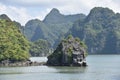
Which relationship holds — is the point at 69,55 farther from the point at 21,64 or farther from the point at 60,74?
the point at 60,74

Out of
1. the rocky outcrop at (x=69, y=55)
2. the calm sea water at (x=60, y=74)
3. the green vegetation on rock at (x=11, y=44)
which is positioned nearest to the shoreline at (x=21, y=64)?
the green vegetation on rock at (x=11, y=44)

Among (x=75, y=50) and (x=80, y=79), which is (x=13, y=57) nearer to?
(x=75, y=50)

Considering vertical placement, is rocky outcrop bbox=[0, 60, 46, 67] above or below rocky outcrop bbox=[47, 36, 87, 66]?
below

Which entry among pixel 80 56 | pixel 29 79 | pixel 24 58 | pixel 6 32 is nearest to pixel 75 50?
pixel 80 56

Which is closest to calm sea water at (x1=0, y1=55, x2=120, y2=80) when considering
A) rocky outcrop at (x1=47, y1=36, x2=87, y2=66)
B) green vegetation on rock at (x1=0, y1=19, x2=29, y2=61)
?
rocky outcrop at (x1=47, y1=36, x2=87, y2=66)

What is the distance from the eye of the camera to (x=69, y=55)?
12794 centimetres

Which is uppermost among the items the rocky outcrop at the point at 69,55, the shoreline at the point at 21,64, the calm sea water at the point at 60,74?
the rocky outcrop at the point at 69,55

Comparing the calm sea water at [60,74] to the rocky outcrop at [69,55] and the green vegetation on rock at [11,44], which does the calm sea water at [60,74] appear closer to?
the rocky outcrop at [69,55]

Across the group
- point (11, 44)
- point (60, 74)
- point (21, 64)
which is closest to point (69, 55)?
point (21, 64)

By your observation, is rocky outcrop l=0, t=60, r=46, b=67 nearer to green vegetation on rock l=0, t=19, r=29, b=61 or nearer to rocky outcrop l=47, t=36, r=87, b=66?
green vegetation on rock l=0, t=19, r=29, b=61

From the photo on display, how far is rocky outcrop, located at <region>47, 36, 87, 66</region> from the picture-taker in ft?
418

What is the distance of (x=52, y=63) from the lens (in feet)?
440

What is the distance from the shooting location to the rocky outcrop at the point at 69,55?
418ft

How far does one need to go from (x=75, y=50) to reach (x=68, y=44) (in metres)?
3.18
